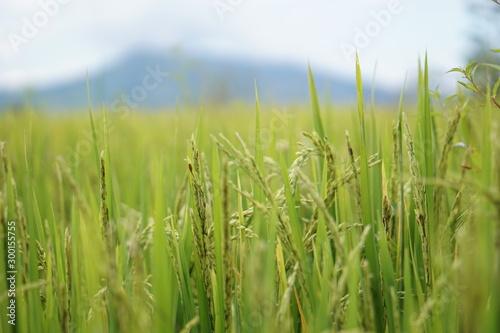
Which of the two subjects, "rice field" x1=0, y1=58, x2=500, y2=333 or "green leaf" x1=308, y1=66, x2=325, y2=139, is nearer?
"rice field" x1=0, y1=58, x2=500, y2=333

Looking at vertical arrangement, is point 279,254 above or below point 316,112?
below

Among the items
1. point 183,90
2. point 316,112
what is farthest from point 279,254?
point 183,90

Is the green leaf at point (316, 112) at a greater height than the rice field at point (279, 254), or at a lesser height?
greater

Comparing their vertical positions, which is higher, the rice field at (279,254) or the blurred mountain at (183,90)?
the blurred mountain at (183,90)

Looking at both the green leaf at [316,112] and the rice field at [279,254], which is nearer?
the rice field at [279,254]

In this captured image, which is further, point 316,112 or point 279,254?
point 316,112

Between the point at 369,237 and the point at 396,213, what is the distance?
197 mm

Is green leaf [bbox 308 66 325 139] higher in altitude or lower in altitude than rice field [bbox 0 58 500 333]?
higher

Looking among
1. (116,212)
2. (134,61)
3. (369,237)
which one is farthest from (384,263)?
(134,61)

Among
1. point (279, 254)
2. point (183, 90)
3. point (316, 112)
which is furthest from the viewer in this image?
point (183, 90)

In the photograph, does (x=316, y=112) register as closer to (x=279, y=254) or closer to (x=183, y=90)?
(x=279, y=254)

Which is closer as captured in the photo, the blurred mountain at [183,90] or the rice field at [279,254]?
the rice field at [279,254]

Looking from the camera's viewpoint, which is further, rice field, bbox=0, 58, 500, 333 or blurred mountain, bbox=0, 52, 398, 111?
blurred mountain, bbox=0, 52, 398, 111

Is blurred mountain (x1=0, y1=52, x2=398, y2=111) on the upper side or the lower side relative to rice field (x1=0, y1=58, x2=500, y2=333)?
upper
